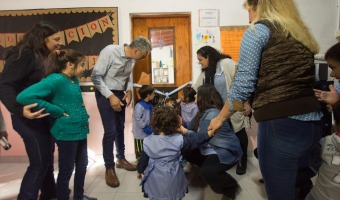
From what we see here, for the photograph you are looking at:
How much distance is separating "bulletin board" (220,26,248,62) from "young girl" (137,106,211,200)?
151 centimetres

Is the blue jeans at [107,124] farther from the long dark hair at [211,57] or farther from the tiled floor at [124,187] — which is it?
the long dark hair at [211,57]

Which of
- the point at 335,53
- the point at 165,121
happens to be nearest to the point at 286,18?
the point at 335,53

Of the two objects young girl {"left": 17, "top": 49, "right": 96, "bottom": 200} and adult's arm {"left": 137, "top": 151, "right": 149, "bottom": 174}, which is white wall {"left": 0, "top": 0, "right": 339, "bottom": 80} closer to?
young girl {"left": 17, "top": 49, "right": 96, "bottom": 200}

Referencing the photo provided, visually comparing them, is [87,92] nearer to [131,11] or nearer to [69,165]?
[131,11]

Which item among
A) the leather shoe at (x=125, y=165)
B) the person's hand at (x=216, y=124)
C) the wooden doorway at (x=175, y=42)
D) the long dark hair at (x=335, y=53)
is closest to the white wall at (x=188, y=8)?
the wooden doorway at (x=175, y=42)

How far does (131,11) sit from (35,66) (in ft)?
5.10

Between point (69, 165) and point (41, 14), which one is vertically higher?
point (41, 14)

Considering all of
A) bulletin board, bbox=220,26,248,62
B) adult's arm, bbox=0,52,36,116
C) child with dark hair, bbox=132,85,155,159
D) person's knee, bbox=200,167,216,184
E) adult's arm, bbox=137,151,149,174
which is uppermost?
bulletin board, bbox=220,26,248,62

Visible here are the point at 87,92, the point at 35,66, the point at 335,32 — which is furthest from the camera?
the point at 87,92

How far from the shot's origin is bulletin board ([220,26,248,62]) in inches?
114

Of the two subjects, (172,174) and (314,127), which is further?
(172,174)

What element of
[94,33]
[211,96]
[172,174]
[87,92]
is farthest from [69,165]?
[94,33]

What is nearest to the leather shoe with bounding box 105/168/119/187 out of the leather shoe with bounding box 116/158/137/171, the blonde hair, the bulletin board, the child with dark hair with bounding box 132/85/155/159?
the leather shoe with bounding box 116/158/137/171

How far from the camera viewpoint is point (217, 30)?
2893 mm
